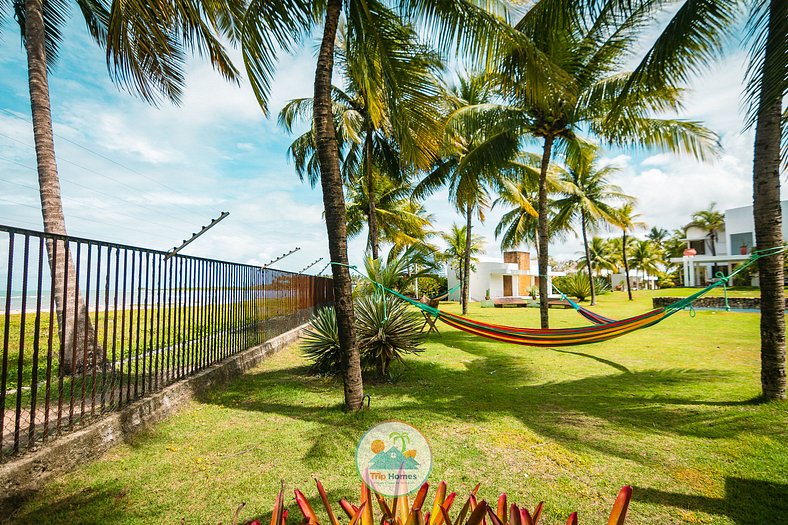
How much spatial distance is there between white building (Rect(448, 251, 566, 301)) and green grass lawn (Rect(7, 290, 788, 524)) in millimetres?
25517

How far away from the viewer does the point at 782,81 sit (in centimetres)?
238

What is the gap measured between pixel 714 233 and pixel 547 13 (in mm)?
45641

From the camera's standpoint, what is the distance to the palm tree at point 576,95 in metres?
4.93

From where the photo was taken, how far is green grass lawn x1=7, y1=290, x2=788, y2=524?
2482mm

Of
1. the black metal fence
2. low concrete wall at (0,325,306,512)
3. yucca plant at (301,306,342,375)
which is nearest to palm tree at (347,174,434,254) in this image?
the black metal fence

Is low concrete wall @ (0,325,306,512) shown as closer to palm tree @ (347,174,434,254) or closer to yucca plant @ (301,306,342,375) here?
yucca plant @ (301,306,342,375)

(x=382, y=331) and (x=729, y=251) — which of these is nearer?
(x=382, y=331)

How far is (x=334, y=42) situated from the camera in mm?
4520

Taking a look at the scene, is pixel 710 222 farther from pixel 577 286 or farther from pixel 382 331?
pixel 382 331

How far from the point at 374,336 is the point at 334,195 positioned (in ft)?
7.10

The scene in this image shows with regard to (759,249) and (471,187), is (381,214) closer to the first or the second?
(471,187)

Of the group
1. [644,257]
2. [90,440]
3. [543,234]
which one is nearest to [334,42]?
[90,440]

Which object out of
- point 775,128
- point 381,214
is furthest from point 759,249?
point 381,214

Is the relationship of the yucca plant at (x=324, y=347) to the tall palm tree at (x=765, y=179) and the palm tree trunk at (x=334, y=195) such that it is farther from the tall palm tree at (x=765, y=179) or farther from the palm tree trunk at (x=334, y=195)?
the tall palm tree at (x=765, y=179)
